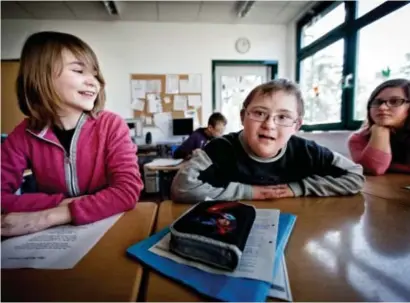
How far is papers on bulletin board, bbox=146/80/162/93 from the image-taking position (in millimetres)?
4285

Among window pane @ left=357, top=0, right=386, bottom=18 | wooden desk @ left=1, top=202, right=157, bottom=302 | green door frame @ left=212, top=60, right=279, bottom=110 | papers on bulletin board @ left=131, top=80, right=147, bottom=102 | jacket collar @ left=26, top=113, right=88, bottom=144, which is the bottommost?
wooden desk @ left=1, top=202, right=157, bottom=302

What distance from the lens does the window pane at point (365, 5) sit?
8.28 feet

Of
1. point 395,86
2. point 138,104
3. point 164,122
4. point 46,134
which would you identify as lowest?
point 46,134

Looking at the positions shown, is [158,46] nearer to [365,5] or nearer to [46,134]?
[365,5]

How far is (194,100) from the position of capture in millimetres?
4387

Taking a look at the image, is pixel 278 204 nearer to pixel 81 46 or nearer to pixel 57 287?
pixel 57 287

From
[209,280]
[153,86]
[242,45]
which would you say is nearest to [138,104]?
[153,86]

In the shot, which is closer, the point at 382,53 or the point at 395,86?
the point at 395,86

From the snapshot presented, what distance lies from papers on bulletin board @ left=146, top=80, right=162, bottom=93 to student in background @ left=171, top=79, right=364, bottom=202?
11.4 ft

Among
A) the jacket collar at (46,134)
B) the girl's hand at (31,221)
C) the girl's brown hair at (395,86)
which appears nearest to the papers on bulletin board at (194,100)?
the girl's brown hair at (395,86)

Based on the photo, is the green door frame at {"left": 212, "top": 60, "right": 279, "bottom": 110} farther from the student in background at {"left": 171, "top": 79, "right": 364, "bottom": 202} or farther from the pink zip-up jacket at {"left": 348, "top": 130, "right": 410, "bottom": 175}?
the student in background at {"left": 171, "top": 79, "right": 364, "bottom": 202}

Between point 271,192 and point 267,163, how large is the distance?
0.14 m

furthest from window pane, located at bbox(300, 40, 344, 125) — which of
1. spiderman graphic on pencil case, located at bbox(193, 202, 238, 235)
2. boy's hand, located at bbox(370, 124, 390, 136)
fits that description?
spiderman graphic on pencil case, located at bbox(193, 202, 238, 235)

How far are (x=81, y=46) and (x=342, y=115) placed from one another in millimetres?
2991
